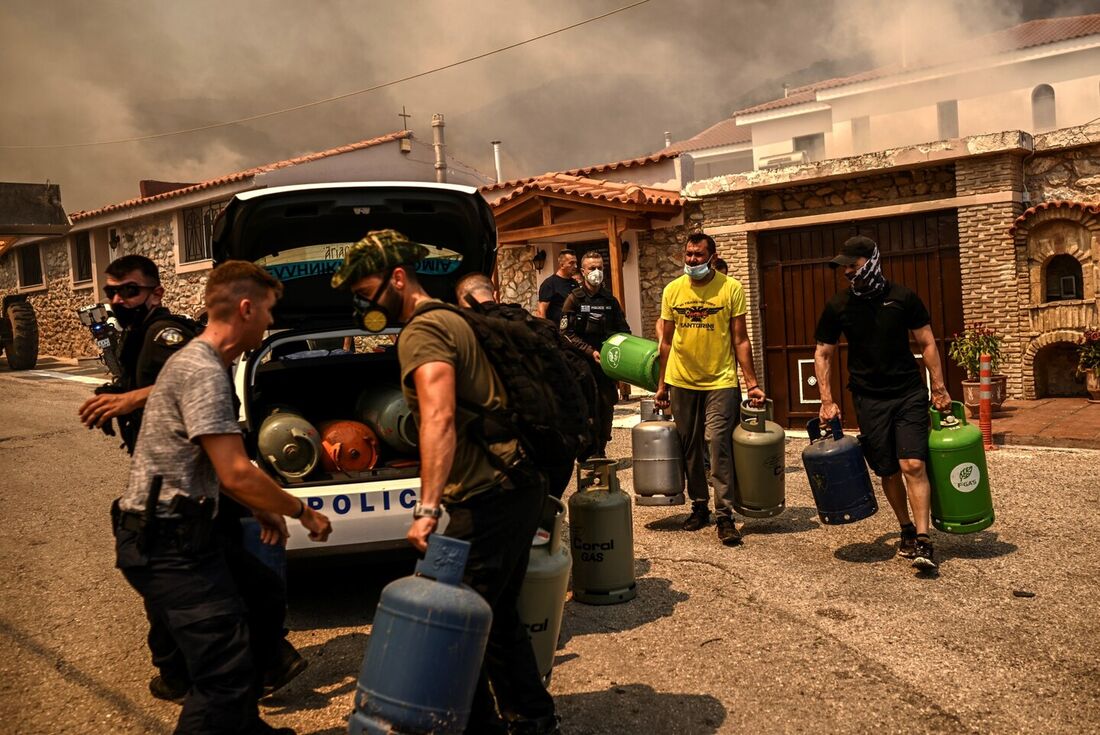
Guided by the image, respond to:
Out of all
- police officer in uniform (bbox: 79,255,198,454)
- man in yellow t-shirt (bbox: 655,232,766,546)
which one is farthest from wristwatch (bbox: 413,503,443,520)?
man in yellow t-shirt (bbox: 655,232,766,546)

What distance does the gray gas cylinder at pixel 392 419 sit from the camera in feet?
17.8

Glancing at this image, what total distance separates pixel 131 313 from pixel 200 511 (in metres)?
1.58

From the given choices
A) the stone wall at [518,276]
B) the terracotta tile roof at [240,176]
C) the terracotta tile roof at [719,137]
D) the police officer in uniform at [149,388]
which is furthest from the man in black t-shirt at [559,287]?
the terracotta tile roof at [719,137]

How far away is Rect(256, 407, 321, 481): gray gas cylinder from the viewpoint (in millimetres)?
5016

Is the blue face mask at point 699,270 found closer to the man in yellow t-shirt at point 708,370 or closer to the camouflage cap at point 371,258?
the man in yellow t-shirt at point 708,370

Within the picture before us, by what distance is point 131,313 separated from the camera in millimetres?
4352

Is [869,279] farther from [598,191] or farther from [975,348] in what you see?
[598,191]

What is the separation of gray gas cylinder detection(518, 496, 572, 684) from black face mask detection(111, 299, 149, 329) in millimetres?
2024

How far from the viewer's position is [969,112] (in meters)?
50.7

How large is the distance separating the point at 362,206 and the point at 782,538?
11.0 ft

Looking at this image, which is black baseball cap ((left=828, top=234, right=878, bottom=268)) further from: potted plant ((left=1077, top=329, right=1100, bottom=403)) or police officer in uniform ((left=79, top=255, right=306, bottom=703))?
potted plant ((left=1077, top=329, right=1100, bottom=403))

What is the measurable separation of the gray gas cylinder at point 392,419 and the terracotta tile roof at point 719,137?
174 ft

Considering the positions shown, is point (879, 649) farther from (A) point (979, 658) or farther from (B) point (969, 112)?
(B) point (969, 112)

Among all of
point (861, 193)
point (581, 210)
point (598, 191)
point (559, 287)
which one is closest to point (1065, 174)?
point (861, 193)
